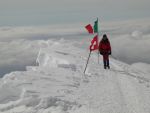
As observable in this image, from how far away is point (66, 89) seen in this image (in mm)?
14430

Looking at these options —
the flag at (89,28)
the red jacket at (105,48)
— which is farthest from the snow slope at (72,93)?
the flag at (89,28)

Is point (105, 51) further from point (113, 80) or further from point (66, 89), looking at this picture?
point (66, 89)

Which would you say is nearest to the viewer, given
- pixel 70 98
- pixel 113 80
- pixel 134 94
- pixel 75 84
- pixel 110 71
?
pixel 70 98

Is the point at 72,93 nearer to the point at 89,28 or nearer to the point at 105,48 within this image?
the point at 89,28

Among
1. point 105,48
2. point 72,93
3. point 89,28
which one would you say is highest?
point 89,28

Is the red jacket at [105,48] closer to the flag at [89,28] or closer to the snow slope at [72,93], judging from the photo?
the flag at [89,28]

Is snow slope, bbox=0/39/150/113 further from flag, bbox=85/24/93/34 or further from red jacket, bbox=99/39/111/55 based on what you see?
flag, bbox=85/24/93/34

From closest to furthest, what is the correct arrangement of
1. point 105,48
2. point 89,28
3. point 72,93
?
1. point 72,93
2. point 89,28
3. point 105,48

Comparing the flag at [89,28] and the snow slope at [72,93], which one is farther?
the flag at [89,28]

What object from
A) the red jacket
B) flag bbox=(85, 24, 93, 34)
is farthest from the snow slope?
flag bbox=(85, 24, 93, 34)

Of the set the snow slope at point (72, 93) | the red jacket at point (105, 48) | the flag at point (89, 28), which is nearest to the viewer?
the snow slope at point (72, 93)

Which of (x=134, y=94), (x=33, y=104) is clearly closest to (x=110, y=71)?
(x=134, y=94)

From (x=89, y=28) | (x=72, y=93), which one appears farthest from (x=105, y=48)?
(x=72, y=93)

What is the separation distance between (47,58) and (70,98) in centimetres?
1854
